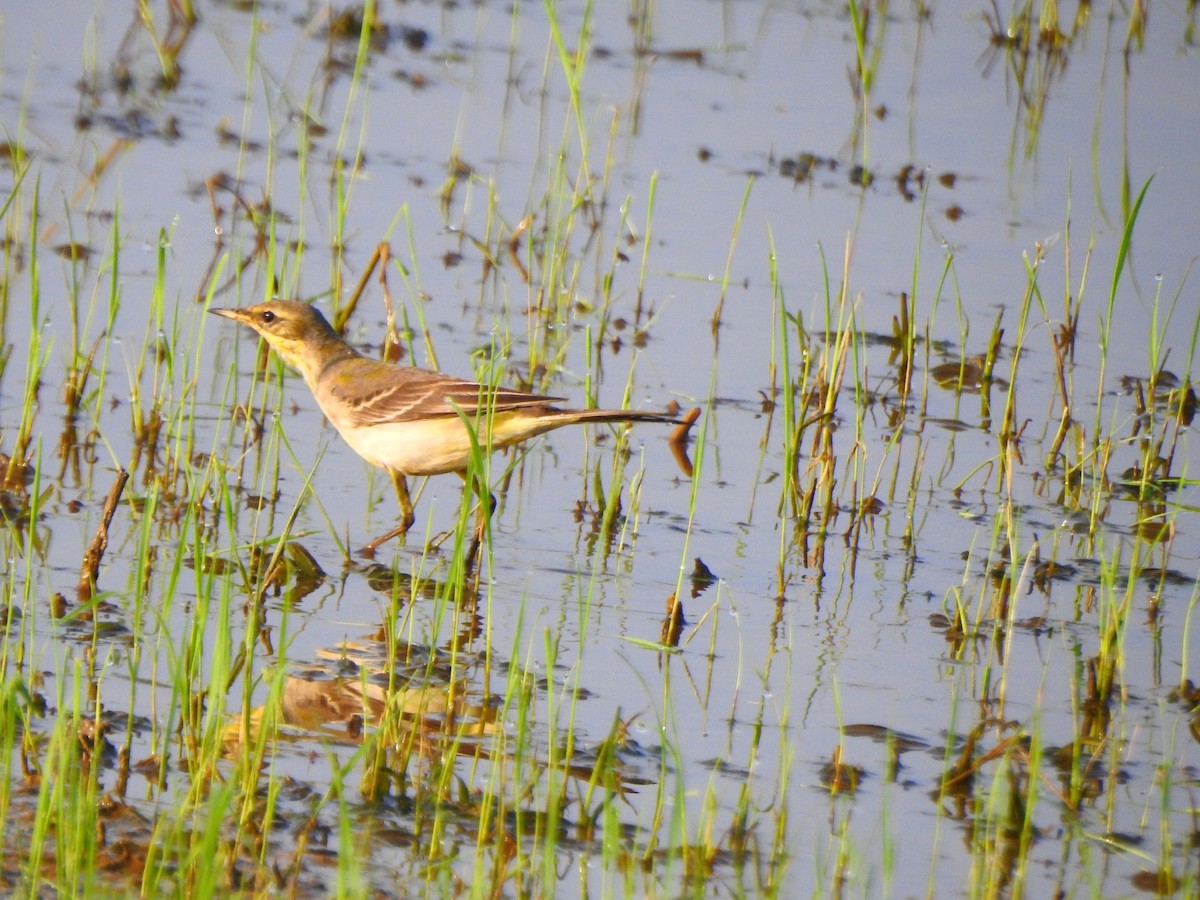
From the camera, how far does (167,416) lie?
25.8 feet

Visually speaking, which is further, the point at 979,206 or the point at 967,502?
the point at 979,206

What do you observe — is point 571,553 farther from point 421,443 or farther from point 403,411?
point 403,411

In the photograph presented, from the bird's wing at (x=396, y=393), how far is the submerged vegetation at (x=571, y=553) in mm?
445

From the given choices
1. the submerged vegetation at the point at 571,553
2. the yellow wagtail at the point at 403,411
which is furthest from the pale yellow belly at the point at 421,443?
the submerged vegetation at the point at 571,553

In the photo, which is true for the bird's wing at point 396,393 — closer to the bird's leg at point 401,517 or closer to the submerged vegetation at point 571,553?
the bird's leg at point 401,517

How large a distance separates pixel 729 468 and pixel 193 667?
161 inches

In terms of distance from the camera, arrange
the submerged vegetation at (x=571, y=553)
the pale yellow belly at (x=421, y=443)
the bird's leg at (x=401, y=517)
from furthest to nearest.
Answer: the pale yellow belly at (x=421, y=443) < the bird's leg at (x=401, y=517) < the submerged vegetation at (x=571, y=553)

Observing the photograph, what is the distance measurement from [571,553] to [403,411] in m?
1.05

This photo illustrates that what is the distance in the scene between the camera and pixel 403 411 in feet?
26.5

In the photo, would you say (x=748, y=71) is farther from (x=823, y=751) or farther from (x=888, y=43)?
(x=823, y=751)

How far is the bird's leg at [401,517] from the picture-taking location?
7.63 m

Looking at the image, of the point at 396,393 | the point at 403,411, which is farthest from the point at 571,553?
the point at 396,393

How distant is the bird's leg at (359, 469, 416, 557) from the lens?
25.0 feet

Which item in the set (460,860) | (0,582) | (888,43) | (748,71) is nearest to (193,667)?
(460,860)
